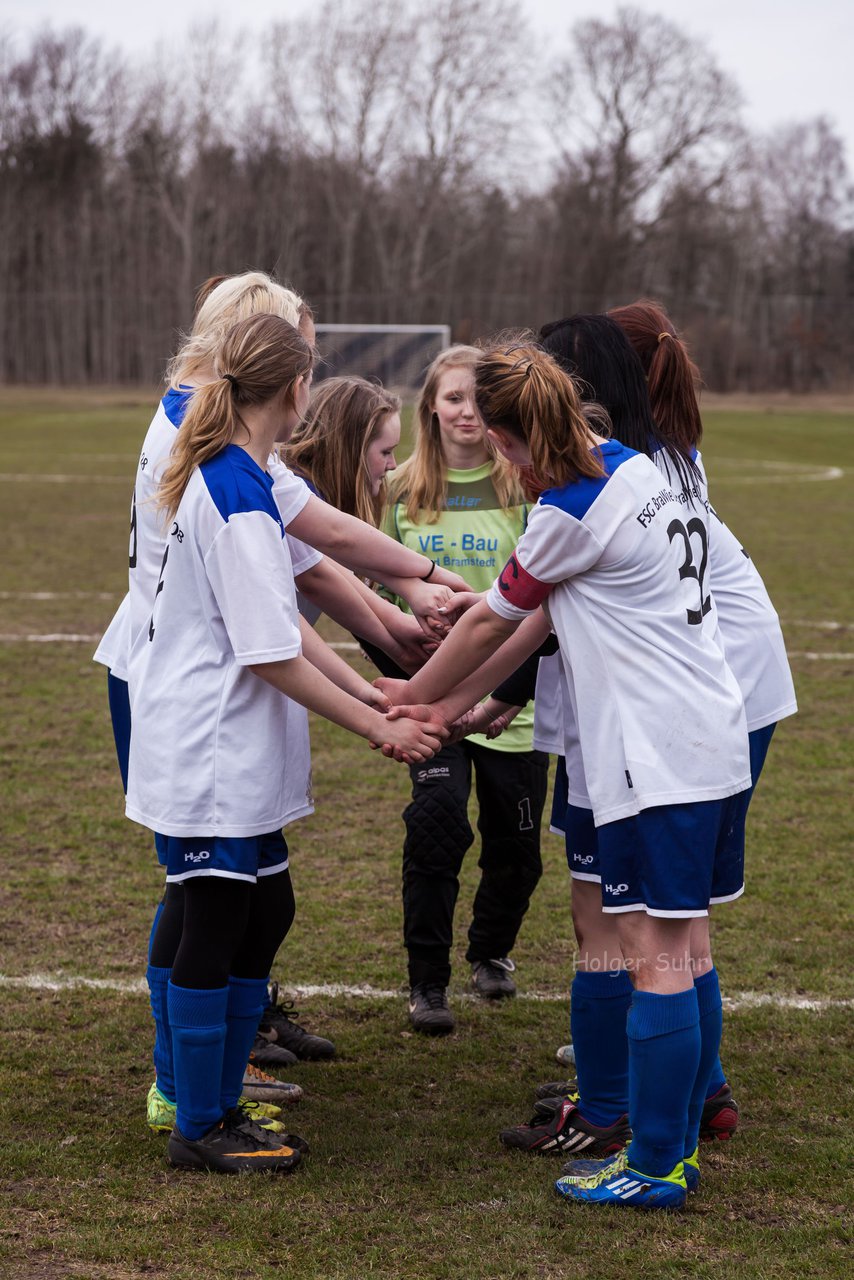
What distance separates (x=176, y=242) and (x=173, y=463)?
47831 millimetres

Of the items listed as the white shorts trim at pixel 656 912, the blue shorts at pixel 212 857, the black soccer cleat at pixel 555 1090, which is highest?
the blue shorts at pixel 212 857

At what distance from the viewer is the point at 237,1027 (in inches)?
127

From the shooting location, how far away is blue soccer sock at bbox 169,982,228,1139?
119 inches

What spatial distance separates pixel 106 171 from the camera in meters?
49.1

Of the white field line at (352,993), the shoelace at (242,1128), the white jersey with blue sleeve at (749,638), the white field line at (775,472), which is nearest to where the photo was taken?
the shoelace at (242,1128)

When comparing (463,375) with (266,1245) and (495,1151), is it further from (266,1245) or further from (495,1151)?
(266,1245)

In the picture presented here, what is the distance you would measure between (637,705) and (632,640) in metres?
0.14

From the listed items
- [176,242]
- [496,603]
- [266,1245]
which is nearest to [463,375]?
[496,603]

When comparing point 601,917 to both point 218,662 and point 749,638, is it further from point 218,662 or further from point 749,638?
point 218,662

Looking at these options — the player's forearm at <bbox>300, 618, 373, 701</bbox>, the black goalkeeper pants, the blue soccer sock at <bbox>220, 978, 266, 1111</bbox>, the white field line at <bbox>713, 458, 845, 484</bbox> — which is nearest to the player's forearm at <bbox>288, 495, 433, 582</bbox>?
the player's forearm at <bbox>300, 618, 373, 701</bbox>

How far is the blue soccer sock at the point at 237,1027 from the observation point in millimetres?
3215

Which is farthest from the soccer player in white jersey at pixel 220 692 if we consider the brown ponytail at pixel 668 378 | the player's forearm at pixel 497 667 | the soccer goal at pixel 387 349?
the soccer goal at pixel 387 349

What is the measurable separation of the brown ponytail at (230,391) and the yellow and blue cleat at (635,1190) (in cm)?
174

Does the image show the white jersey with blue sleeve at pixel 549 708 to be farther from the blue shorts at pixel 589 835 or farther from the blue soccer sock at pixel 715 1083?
the blue soccer sock at pixel 715 1083
